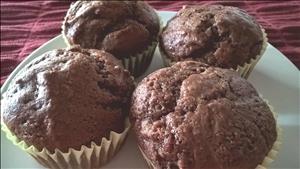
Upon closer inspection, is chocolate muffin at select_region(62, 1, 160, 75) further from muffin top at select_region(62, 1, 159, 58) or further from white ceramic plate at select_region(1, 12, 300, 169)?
white ceramic plate at select_region(1, 12, 300, 169)

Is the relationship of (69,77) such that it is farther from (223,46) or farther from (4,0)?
(4,0)

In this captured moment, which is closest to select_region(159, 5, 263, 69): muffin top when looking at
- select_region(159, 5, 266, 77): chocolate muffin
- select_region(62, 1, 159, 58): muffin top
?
select_region(159, 5, 266, 77): chocolate muffin

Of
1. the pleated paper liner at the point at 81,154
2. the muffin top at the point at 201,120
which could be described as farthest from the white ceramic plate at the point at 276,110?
the muffin top at the point at 201,120

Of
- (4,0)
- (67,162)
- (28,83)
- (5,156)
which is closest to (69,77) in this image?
(28,83)

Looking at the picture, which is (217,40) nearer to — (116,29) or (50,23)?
(116,29)

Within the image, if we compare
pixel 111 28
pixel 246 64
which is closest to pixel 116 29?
pixel 111 28

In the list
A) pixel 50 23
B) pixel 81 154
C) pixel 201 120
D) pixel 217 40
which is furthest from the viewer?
pixel 50 23

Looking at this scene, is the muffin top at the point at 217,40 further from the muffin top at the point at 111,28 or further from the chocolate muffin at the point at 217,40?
the muffin top at the point at 111,28
